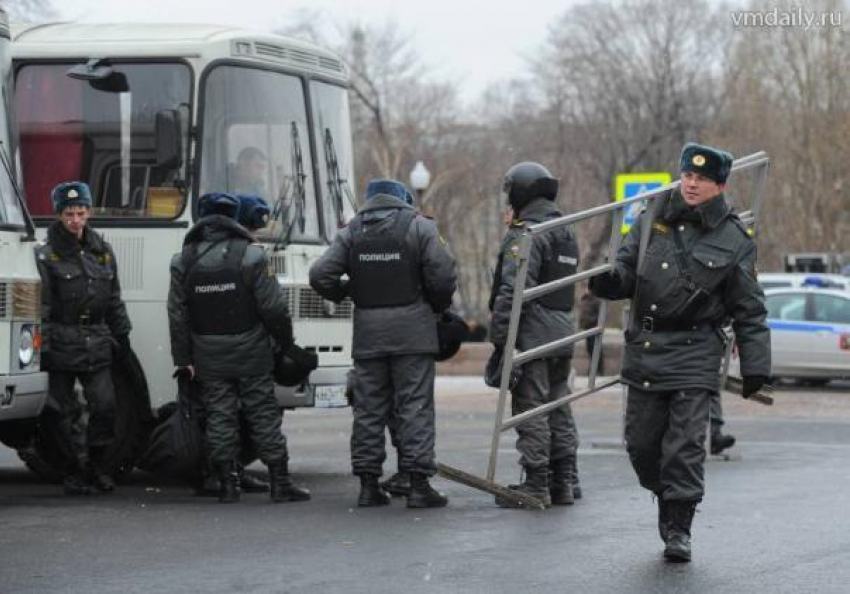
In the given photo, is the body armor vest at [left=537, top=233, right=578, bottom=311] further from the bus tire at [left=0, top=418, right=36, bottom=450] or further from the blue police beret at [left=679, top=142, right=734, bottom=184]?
the bus tire at [left=0, top=418, right=36, bottom=450]

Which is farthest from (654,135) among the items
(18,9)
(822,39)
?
(18,9)

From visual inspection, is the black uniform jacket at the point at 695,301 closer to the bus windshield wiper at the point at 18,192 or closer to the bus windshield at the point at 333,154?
the bus windshield wiper at the point at 18,192

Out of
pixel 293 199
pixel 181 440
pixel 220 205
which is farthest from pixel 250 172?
pixel 181 440

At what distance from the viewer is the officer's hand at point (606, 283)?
841 cm

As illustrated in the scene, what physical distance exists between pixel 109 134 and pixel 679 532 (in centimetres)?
542

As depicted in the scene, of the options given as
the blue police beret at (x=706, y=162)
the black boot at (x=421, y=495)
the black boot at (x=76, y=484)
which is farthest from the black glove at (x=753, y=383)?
the black boot at (x=76, y=484)

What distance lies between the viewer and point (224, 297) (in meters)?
10.6

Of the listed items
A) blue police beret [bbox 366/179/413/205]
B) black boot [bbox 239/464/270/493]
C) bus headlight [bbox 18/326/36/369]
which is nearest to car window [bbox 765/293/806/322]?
black boot [bbox 239/464/270/493]

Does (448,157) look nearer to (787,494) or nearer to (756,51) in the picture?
(756,51)

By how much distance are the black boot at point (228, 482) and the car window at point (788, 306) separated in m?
15.4

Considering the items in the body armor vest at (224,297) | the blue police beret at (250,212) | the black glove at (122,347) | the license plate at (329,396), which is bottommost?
the license plate at (329,396)

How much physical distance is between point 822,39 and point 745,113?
3.21m

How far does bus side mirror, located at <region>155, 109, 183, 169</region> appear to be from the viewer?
11.7 meters

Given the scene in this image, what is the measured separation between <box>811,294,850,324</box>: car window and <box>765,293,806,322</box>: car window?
0.16 metres
